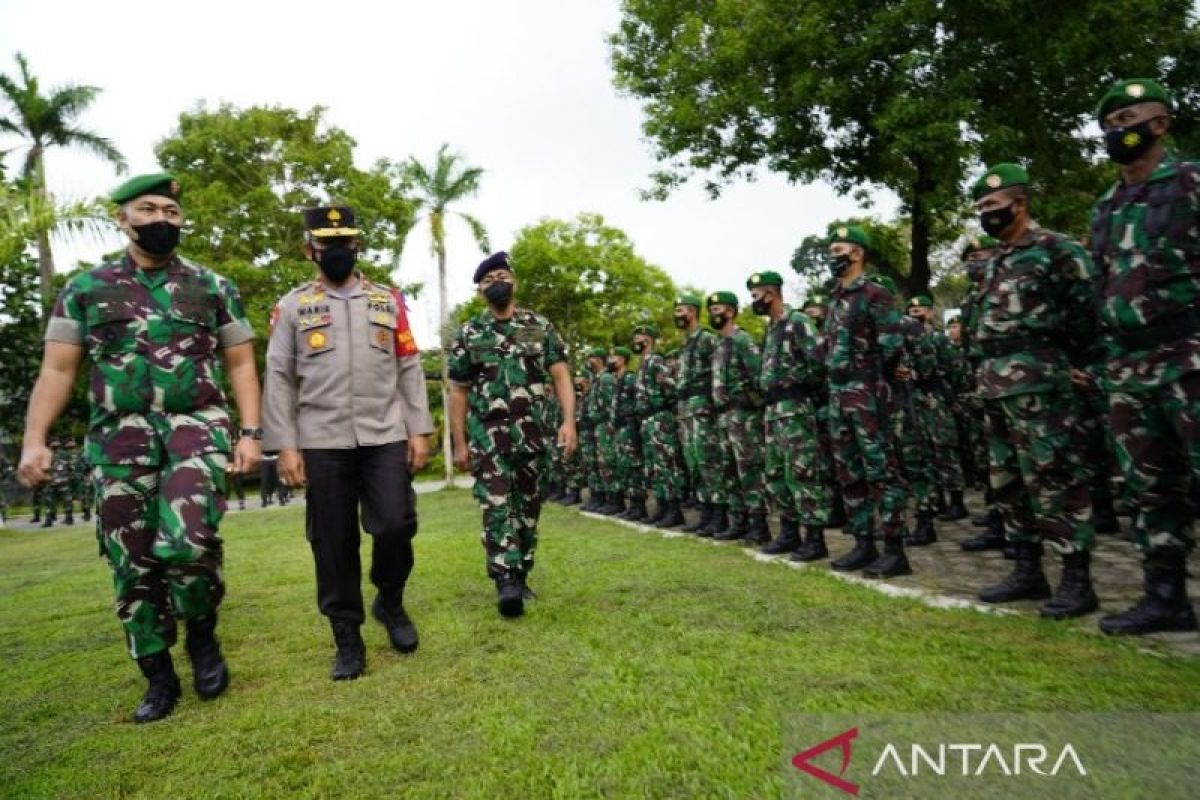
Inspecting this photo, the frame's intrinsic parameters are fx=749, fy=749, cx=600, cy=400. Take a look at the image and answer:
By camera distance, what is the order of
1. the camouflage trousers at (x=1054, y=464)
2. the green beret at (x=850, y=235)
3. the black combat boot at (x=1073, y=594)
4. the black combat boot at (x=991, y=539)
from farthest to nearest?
1. the black combat boot at (x=991, y=539)
2. the green beret at (x=850, y=235)
3. the camouflage trousers at (x=1054, y=464)
4. the black combat boot at (x=1073, y=594)

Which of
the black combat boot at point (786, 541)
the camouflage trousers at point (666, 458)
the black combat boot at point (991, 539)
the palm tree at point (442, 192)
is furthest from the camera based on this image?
the palm tree at point (442, 192)

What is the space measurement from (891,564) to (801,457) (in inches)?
43.3

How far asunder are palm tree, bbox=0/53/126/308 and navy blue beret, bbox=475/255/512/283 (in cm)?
2331

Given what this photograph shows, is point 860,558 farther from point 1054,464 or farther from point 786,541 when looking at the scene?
point 1054,464

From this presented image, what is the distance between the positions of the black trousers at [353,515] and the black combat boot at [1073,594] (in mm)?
3297

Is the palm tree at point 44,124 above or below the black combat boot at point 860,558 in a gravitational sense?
above

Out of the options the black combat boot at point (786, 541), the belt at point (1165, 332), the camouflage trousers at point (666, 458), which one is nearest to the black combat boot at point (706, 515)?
the camouflage trousers at point (666, 458)

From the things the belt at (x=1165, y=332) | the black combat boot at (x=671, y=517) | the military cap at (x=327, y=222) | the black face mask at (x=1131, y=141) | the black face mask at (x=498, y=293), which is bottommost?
the black combat boot at (x=671, y=517)

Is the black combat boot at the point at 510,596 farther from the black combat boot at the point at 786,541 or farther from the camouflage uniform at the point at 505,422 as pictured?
the black combat boot at the point at 786,541

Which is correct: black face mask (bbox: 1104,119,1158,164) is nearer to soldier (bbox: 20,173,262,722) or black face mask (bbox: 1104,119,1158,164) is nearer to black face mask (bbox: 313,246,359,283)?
black face mask (bbox: 313,246,359,283)

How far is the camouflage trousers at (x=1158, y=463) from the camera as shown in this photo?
11.4 feet

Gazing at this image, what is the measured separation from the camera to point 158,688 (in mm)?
3189

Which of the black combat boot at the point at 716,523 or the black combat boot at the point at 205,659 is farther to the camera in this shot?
the black combat boot at the point at 716,523

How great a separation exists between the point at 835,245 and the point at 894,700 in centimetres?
365
